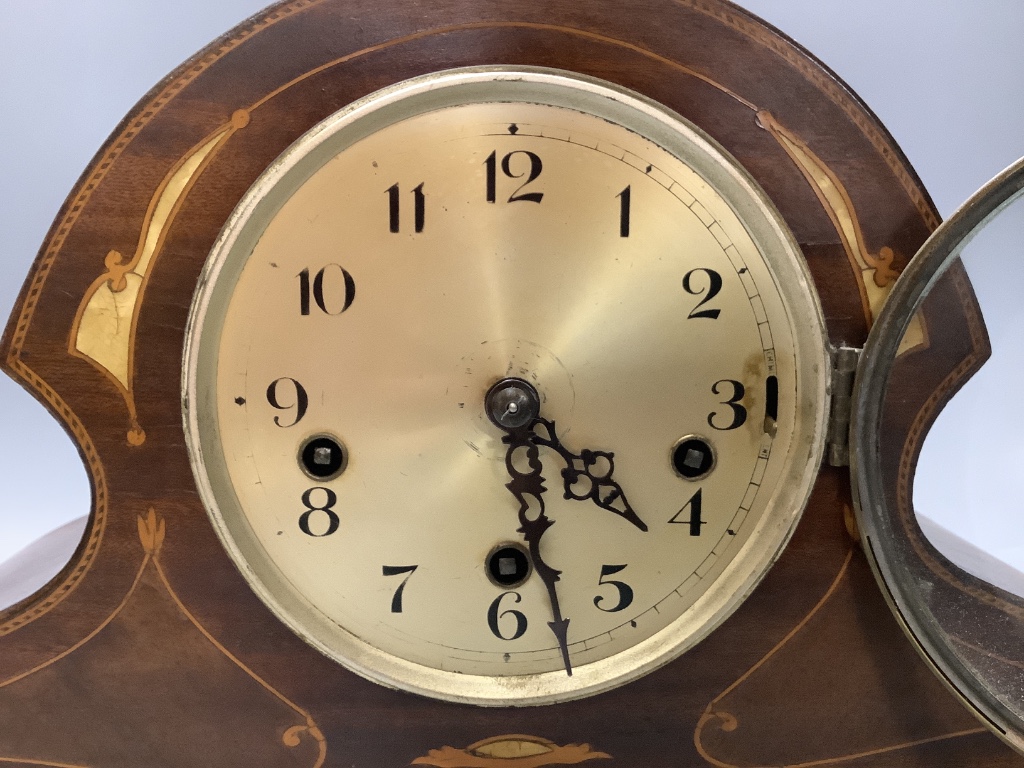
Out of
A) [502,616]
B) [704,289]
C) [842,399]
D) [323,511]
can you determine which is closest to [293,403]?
[323,511]

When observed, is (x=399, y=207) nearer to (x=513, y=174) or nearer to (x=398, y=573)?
(x=513, y=174)

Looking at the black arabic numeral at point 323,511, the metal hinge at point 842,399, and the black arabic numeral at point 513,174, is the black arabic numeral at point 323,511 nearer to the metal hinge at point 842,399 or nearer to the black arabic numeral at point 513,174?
the black arabic numeral at point 513,174

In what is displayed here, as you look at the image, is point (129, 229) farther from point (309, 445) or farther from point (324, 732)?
point (324, 732)

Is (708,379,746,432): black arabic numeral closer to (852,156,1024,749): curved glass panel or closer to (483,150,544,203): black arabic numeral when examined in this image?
(852,156,1024,749): curved glass panel

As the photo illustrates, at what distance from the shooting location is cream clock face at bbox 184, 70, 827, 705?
0.84m

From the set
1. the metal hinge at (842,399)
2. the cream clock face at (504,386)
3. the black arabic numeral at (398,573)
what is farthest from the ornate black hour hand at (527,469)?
the metal hinge at (842,399)

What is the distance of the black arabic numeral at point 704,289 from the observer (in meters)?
0.86

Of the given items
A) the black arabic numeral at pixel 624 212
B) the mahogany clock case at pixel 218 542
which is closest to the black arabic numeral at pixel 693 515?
the mahogany clock case at pixel 218 542

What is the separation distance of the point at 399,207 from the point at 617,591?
485 millimetres

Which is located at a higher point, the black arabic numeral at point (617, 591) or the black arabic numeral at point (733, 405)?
the black arabic numeral at point (733, 405)

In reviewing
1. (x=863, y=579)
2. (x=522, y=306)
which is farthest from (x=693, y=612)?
(x=522, y=306)

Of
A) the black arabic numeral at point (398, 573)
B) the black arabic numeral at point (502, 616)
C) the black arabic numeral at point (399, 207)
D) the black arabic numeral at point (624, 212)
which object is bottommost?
the black arabic numeral at point (502, 616)

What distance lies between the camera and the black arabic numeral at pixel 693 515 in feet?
2.98

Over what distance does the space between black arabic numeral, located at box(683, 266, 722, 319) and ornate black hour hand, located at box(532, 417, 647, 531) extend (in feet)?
0.60
